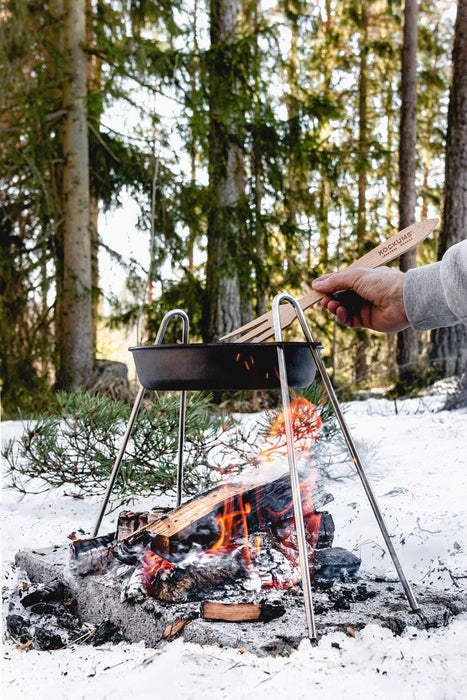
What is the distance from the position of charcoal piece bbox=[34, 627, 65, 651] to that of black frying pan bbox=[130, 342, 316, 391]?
0.84 meters

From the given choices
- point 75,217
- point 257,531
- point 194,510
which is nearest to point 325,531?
point 257,531

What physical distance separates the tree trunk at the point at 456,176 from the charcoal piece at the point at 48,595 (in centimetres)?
535

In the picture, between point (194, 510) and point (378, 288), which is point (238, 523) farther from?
point (378, 288)

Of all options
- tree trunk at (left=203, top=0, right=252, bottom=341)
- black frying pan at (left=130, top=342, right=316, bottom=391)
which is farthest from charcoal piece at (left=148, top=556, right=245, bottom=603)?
tree trunk at (left=203, top=0, right=252, bottom=341)

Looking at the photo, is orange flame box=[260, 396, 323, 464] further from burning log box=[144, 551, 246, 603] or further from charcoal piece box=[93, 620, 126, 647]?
charcoal piece box=[93, 620, 126, 647]

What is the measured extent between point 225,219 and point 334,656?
5183 millimetres

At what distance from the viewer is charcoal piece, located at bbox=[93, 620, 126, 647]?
1991mm

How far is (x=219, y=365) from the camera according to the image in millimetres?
1936

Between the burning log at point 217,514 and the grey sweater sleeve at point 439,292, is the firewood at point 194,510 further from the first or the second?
the grey sweater sleeve at point 439,292

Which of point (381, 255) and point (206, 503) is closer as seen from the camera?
point (381, 255)

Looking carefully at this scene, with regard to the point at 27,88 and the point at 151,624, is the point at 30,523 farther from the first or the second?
the point at 27,88

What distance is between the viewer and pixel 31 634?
2.03 meters

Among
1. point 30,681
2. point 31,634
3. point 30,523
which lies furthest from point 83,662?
point 30,523

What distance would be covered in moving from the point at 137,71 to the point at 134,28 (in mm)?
745
